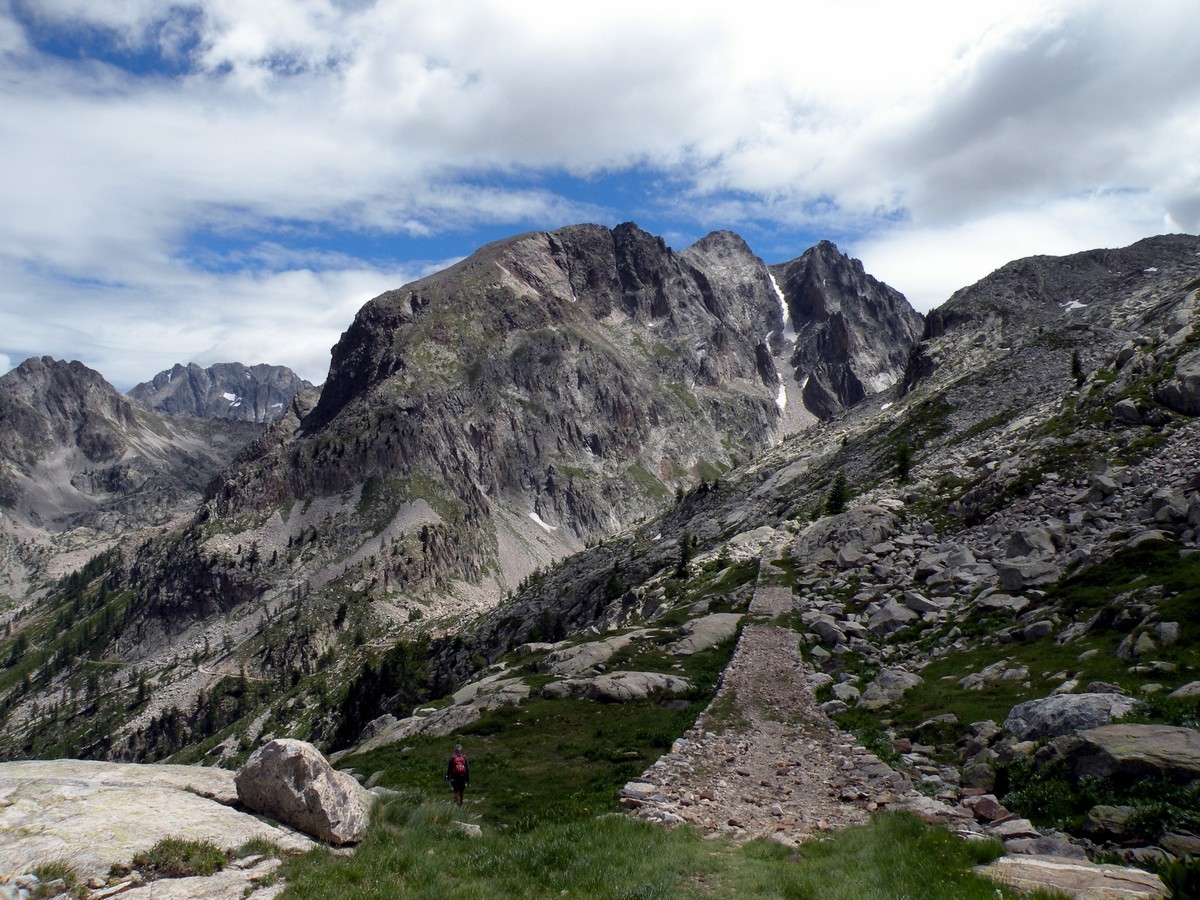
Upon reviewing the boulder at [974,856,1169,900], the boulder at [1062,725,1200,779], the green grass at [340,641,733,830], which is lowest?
the green grass at [340,641,733,830]

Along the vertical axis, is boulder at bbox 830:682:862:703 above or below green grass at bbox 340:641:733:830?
above

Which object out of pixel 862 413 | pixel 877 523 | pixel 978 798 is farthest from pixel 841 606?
pixel 862 413

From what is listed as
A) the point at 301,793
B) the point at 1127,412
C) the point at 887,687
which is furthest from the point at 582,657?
the point at 1127,412

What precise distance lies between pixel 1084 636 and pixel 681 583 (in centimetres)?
5499

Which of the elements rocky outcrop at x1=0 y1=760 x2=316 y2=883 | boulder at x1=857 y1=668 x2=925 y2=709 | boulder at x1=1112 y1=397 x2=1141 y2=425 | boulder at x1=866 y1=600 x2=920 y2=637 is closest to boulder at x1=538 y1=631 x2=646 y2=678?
boulder at x1=866 y1=600 x2=920 y2=637

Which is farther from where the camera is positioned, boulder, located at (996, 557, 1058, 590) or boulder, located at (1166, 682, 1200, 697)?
boulder, located at (996, 557, 1058, 590)

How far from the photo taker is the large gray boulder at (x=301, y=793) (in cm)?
1611

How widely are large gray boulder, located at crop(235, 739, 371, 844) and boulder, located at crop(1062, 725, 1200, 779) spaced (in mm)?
16485

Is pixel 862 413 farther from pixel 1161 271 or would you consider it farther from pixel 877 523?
pixel 877 523

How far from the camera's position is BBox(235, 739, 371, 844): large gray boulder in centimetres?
1611

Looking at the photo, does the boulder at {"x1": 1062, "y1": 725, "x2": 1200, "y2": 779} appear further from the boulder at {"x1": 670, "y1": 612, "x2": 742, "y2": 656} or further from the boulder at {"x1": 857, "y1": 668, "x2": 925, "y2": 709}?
the boulder at {"x1": 670, "y1": 612, "x2": 742, "y2": 656}

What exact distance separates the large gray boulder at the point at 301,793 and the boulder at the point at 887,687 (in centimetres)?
1905

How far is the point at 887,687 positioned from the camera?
27.7 metres

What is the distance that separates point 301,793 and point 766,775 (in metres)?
13.8
